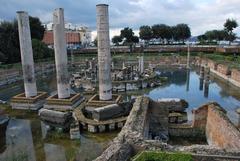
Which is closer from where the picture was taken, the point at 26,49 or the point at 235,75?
the point at 26,49

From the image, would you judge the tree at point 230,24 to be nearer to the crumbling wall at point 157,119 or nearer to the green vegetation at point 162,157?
the crumbling wall at point 157,119

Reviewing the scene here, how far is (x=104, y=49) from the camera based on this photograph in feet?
68.2

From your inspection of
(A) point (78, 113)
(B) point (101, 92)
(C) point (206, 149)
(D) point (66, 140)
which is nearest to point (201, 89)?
(B) point (101, 92)

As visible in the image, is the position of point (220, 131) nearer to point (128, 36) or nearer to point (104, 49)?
point (104, 49)

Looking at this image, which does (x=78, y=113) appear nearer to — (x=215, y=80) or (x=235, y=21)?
(x=215, y=80)

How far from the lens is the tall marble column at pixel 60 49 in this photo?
21.7 meters

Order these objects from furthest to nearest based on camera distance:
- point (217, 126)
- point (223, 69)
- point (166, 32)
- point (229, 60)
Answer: point (166, 32) < point (229, 60) < point (223, 69) < point (217, 126)

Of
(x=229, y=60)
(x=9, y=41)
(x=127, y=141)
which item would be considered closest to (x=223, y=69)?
(x=229, y=60)

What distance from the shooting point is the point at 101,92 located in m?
21.6

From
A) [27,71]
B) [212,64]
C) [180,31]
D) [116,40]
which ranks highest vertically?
[180,31]

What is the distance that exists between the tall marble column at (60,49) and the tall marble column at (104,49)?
3541mm

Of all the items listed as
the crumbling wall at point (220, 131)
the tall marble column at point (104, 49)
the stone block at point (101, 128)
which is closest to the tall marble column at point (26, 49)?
the tall marble column at point (104, 49)

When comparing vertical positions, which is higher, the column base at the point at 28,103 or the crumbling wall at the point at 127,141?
the crumbling wall at the point at 127,141

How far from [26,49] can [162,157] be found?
1877 cm
